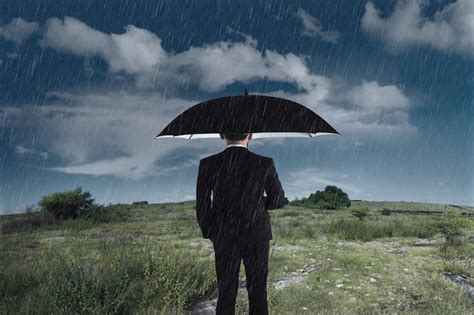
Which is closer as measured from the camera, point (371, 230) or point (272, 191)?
point (272, 191)

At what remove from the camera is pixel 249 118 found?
16.0ft

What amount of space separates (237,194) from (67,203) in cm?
1752

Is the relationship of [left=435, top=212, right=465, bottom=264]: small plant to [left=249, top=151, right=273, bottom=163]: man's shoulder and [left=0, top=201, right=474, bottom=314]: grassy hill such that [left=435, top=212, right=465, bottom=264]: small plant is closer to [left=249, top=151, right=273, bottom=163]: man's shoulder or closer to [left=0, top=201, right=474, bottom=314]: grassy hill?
[left=0, top=201, right=474, bottom=314]: grassy hill

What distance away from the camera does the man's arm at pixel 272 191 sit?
14.7 ft

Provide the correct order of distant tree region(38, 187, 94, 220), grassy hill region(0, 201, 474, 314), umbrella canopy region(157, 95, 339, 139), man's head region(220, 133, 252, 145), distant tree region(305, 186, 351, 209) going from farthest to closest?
distant tree region(305, 186, 351, 209), distant tree region(38, 187, 94, 220), grassy hill region(0, 201, 474, 314), umbrella canopy region(157, 95, 339, 139), man's head region(220, 133, 252, 145)

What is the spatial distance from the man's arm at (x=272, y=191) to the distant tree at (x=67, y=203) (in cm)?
1743

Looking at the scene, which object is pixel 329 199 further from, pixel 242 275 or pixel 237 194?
pixel 237 194

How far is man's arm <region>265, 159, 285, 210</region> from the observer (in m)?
4.49

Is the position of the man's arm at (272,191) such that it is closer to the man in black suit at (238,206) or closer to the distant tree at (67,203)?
the man in black suit at (238,206)

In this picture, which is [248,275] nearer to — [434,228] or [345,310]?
[345,310]

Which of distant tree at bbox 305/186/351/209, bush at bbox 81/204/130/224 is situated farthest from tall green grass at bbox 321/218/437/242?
distant tree at bbox 305/186/351/209

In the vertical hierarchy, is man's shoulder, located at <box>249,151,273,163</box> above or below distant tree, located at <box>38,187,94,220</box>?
above

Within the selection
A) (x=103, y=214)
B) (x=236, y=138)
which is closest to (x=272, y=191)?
(x=236, y=138)

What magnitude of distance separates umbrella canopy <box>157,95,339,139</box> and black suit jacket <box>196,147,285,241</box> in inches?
13.8
